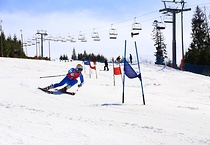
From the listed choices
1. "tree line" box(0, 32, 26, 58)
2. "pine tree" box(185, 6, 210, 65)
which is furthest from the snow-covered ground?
"pine tree" box(185, 6, 210, 65)

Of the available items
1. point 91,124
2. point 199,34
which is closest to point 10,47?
point 199,34

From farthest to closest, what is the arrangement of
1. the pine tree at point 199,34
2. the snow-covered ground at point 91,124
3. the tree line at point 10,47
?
the tree line at point 10,47 → the pine tree at point 199,34 → the snow-covered ground at point 91,124

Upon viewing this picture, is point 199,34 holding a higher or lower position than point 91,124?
higher

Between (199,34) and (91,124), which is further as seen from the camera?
(199,34)

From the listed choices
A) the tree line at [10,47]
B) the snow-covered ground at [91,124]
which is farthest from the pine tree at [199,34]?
the snow-covered ground at [91,124]

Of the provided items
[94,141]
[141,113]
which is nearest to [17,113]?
[94,141]

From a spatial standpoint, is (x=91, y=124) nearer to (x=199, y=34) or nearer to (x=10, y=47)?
(x=199, y=34)

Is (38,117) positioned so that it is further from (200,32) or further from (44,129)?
(200,32)

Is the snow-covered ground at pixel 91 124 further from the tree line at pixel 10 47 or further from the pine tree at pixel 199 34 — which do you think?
the pine tree at pixel 199 34

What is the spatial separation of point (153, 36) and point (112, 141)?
8395cm

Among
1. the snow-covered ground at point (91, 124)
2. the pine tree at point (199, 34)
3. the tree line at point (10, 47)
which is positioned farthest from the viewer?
the tree line at point (10, 47)

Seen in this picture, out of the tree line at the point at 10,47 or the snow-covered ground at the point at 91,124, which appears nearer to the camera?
the snow-covered ground at the point at 91,124

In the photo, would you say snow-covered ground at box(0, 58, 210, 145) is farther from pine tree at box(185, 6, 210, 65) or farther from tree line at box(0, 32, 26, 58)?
pine tree at box(185, 6, 210, 65)

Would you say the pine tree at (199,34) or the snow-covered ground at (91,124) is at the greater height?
the pine tree at (199,34)
